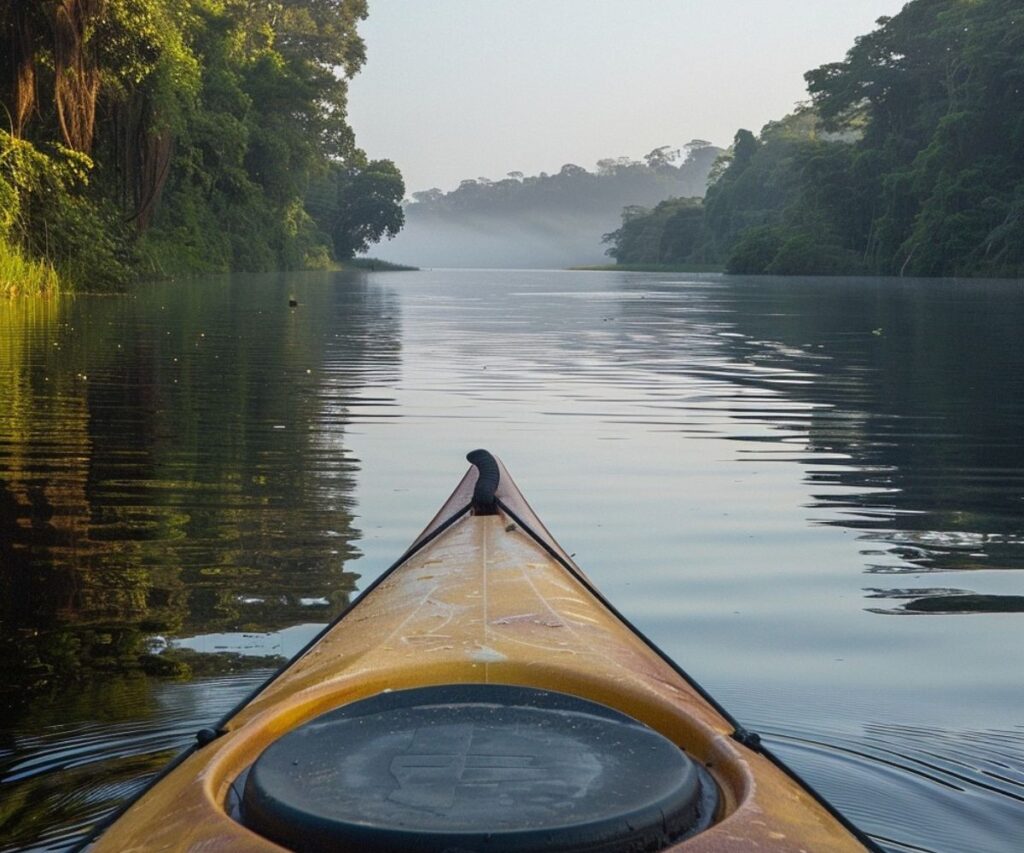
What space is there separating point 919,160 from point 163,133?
4316 cm

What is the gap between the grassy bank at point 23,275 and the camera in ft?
73.5

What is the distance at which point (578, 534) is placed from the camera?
6.64m

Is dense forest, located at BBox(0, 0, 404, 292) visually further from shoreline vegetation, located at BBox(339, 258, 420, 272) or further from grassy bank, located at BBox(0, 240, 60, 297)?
shoreline vegetation, located at BBox(339, 258, 420, 272)

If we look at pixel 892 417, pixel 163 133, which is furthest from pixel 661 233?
pixel 892 417

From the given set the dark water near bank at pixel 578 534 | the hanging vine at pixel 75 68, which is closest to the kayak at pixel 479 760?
the dark water near bank at pixel 578 534

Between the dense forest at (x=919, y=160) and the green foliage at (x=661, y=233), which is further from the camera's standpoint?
the green foliage at (x=661, y=233)

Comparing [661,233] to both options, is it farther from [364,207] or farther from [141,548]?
[141,548]

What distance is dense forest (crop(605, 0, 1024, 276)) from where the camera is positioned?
5966 cm

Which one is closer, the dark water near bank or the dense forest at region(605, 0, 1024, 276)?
the dark water near bank

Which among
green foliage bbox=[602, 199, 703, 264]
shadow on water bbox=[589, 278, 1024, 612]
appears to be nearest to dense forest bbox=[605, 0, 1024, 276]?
green foliage bbox=[602, 199, 703, 264]

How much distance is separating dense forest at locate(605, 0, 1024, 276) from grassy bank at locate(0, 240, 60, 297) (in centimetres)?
4260

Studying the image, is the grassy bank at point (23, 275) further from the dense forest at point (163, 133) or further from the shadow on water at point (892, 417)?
the shadow on water at point (892, 417)

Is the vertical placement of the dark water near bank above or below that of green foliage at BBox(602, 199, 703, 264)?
below

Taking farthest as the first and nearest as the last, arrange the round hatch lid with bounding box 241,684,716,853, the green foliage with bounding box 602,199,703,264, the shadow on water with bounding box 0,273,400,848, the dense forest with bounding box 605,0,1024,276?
the green foliage with bounding box 602,199,703,264 → the dense forest with bounding box 605,0,1024,276 → the shadow on water with bounding box 0,273,400,848 → the round hatch lid with bounding box 241,684,716,853
